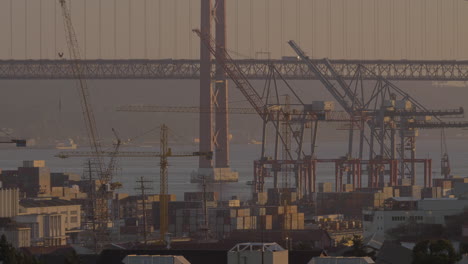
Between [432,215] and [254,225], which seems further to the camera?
[254,225]

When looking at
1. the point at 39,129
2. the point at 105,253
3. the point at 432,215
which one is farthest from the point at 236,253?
the point at 39,129

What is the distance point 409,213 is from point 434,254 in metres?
22.3

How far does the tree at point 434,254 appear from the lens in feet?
A: 71.5

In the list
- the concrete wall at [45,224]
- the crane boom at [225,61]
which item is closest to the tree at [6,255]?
the concrete wall at [45,224]

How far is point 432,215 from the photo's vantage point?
45094 millimetres

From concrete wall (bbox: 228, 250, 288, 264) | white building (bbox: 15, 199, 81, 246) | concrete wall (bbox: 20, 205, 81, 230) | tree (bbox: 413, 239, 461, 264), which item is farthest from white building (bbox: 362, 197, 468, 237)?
concrete wall (bbox: 228, 250, 288, 264)

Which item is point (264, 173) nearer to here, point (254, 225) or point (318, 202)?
point (318, 202)

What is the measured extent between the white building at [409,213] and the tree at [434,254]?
18.4 metres

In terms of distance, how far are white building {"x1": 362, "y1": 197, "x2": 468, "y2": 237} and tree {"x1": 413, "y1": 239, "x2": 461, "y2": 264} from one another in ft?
60.4

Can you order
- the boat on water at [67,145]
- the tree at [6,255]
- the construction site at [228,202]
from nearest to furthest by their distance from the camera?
the tree at [6,255]
the construction site at [228,202]
the boat on water at [67,145]

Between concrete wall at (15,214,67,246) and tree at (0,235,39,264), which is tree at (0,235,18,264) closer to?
tree at (0,235,39,264)

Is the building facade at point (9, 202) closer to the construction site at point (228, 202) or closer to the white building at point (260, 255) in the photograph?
the construction site at point (228, 202)

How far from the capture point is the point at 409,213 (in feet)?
146

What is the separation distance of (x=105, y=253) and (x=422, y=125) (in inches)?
2554
